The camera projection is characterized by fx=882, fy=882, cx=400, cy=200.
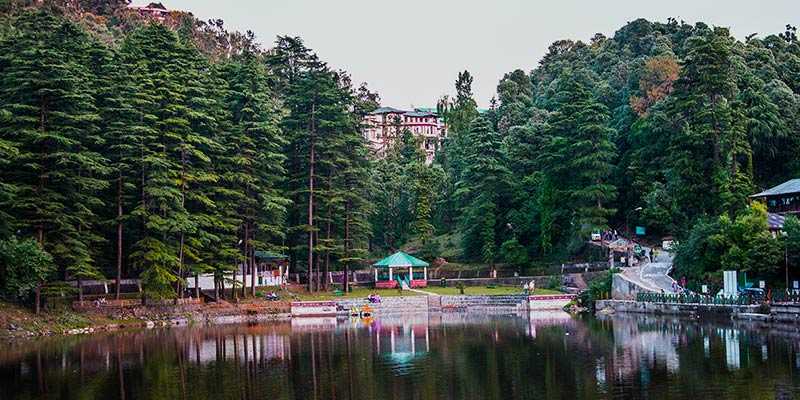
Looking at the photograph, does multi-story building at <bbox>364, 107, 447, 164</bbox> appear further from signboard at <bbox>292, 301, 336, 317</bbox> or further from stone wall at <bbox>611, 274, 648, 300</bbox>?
stone wall at <bbox>611, 274, 648, 300</bbox>

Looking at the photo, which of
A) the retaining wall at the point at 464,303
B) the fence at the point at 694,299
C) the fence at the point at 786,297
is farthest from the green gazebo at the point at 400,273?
the fence at the point at 786,297

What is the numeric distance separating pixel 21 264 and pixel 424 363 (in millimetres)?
21637

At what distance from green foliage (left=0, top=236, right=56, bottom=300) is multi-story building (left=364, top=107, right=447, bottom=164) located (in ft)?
291

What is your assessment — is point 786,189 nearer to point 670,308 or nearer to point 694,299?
point 670,308

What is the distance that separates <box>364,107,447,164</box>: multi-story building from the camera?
135500mm

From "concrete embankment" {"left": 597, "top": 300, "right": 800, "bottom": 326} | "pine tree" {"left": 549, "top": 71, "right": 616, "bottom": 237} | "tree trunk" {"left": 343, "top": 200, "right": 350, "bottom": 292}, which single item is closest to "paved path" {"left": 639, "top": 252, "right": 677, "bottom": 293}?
"concrete embankment" {"left": 597, "top": 300, "right": 800, "bottom": 326}

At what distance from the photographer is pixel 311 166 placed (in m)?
64.4

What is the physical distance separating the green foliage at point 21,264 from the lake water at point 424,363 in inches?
124

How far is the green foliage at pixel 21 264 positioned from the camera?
41.2 meters

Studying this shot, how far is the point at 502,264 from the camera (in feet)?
235

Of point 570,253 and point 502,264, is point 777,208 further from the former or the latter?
point 502,264

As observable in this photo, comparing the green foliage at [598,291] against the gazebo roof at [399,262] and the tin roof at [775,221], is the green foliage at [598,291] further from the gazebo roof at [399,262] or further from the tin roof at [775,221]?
the gazebo roof at [399,262]

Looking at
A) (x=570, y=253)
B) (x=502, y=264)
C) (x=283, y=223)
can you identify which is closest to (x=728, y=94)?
(x=570, y=253)

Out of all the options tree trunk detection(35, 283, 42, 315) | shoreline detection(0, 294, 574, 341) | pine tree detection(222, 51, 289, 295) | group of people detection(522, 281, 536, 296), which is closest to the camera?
shoreline detection(0, 294, 574, 341)
